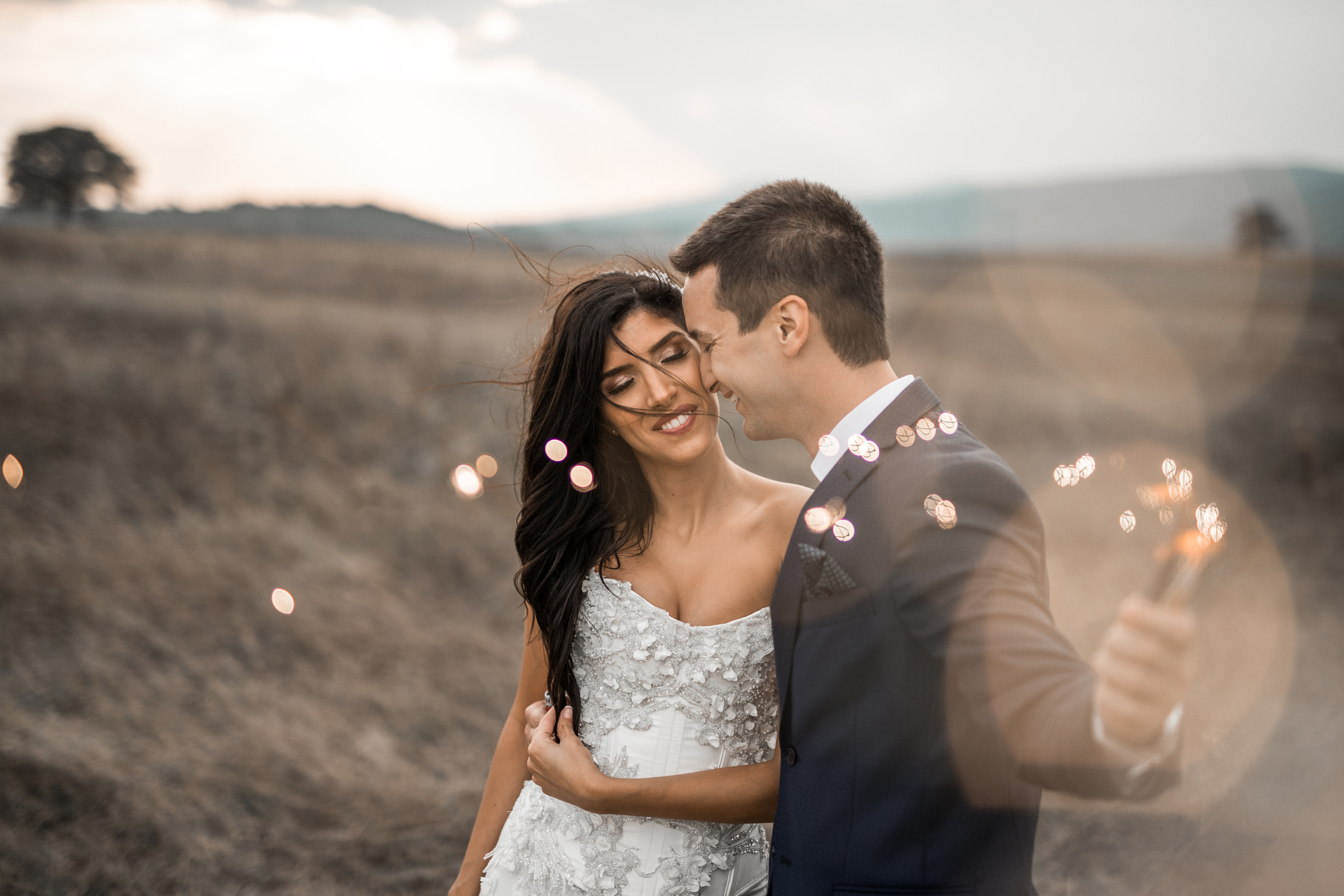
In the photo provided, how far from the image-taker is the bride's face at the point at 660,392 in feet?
8.77

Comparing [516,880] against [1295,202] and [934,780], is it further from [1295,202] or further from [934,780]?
[1295,202]

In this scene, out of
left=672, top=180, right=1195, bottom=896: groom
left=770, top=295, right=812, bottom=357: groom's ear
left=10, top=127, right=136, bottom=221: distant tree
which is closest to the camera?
left=672, top=180, right=1195, bottom=896: groom

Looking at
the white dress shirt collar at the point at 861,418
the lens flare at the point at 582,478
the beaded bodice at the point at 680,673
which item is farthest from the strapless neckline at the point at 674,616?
the white dress shirt collar at the point at 861,418

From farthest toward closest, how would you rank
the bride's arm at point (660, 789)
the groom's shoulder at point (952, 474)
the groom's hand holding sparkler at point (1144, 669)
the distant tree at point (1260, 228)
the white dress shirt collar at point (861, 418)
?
1. the distant tree at point (1260, 228)
2. the bride's arm at point (660, 789)
3. the white dress shirt collar at point (861, 418)
4. the groom's shoulder at point (952, 474)
5. the groom's hand holding sparkler at point (1144, 669)

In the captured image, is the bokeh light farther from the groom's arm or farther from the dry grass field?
the dry grass field

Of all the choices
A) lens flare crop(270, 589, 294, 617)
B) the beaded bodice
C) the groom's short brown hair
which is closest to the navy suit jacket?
the groom's short brown hair

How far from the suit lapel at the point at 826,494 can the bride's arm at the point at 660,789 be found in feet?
2.22

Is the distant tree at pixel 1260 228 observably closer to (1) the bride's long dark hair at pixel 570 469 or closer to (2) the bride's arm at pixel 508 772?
(1) the bride's long dark hair at pixel 570 469

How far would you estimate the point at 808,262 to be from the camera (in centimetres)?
217

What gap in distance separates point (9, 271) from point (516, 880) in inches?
730

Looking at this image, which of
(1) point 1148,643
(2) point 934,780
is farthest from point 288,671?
(1) point 1148,643

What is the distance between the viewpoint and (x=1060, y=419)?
550 inches

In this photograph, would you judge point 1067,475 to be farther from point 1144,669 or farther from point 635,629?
point 635,629

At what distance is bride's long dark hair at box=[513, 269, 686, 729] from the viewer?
9.12 feet
